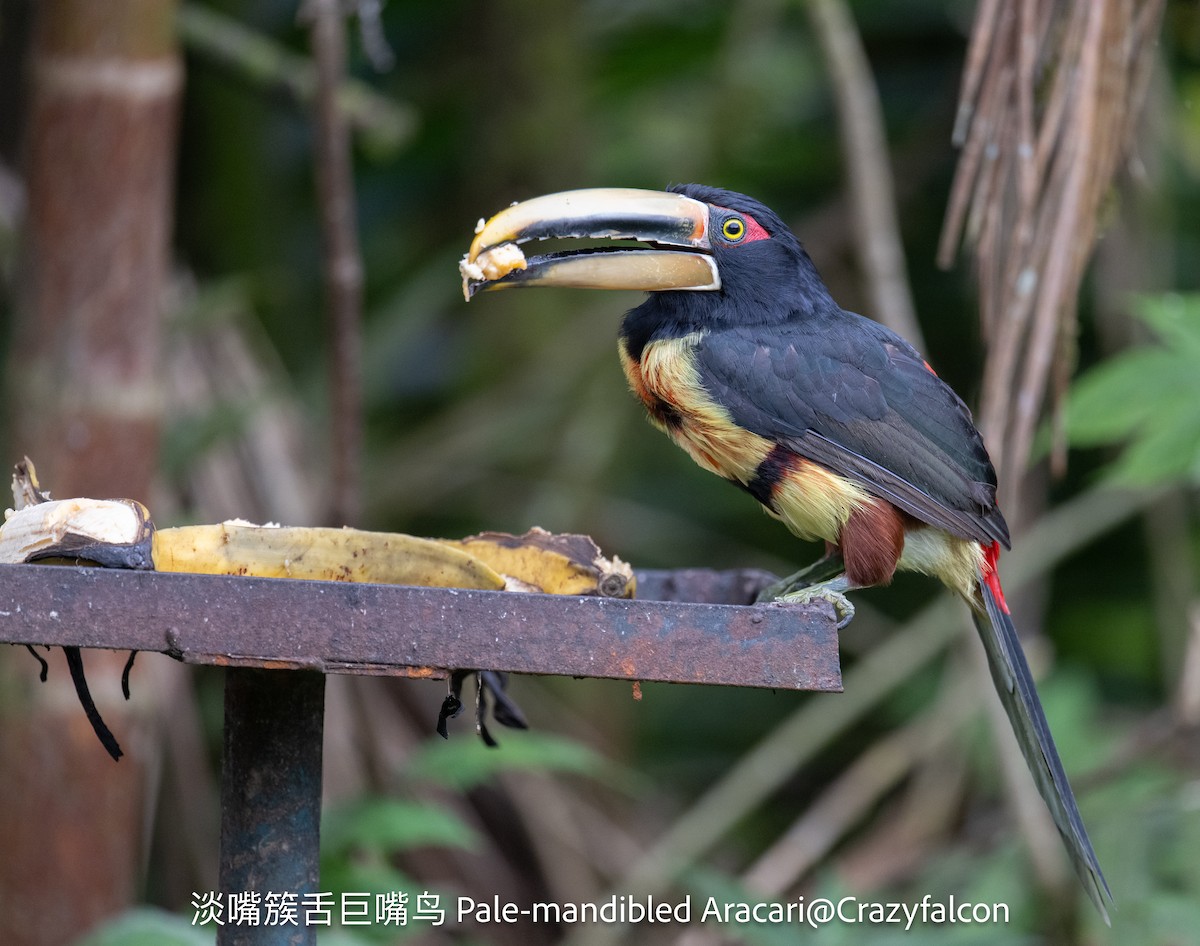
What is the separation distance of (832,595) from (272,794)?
0.97 metres

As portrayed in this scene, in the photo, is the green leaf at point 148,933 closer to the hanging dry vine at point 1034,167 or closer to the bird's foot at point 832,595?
the bird's foot at point 832,595

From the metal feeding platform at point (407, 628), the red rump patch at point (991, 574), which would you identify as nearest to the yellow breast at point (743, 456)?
the red rump patch at point (991, 574)

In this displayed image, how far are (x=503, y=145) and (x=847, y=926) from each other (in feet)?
9.49

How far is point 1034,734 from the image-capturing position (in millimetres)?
2656

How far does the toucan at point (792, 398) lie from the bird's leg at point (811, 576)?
2 cm

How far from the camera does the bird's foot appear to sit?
2.38m

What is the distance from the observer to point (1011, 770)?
3836 millimetres

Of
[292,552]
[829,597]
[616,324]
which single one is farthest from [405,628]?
[616,324]

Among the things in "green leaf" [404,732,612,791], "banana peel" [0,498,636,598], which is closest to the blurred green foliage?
"green leaf" [404,732,612,791]

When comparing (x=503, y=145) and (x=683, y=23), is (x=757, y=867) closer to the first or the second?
(x=503, y=145)

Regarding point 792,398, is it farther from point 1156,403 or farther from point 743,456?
point 1156,403

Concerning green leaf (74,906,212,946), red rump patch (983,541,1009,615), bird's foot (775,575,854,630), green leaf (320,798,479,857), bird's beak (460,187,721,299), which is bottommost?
green leaf (320,798,479,857)

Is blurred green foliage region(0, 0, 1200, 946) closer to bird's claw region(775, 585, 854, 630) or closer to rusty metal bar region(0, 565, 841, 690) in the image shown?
bird's claw region(775, 585, 854, 630)

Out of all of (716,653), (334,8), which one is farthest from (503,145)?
(716,653)
